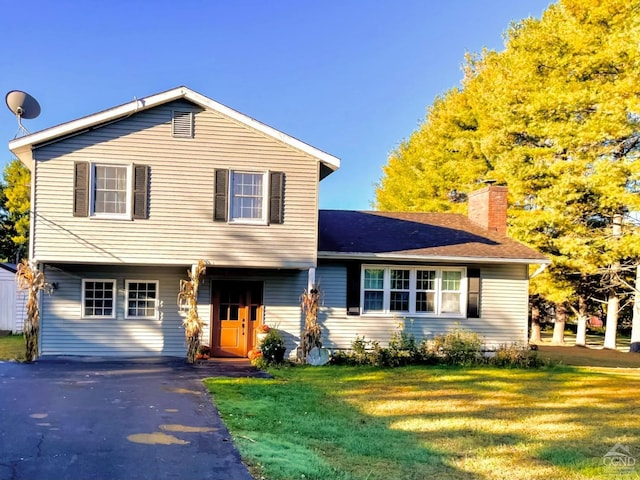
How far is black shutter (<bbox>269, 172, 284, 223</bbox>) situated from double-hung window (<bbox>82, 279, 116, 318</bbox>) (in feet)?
15.1

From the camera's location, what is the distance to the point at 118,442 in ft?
19.0

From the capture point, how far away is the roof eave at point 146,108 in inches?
446

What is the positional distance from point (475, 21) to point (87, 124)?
49.0 feet

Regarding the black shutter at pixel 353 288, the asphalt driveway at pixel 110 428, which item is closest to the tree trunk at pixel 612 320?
the black shutter at pixel 353 288

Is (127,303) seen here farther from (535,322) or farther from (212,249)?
(535,322)

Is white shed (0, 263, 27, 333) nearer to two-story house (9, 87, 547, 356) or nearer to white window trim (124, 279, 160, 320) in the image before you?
two-story house (9, 87, 547, 356)

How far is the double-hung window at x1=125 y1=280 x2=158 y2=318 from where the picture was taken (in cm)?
1302

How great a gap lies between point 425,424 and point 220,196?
295 inches

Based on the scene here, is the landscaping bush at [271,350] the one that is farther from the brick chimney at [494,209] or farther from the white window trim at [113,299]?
the brick chimney at [494,209]

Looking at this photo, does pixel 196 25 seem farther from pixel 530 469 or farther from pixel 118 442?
pixel 530 469

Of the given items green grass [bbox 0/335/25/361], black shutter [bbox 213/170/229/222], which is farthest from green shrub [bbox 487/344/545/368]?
green grass [bbox 0/335/25/361]

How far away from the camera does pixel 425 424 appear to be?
23.7 ft

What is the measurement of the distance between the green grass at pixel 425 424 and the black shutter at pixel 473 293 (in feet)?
8.53

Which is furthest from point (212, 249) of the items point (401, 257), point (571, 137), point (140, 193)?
point (571, 137)
